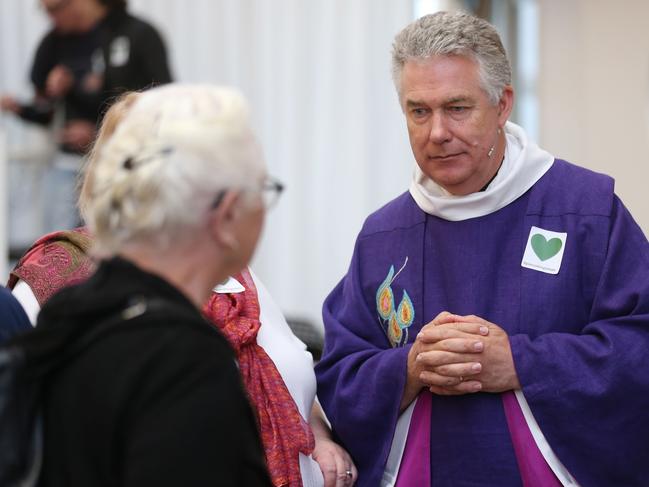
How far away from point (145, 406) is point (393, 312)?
156 cm

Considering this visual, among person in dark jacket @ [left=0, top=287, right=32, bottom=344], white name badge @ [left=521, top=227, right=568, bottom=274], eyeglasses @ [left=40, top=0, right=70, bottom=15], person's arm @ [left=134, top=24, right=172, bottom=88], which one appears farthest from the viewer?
eyeglasses @ [left=40, top=0, right=70, bottom=15]

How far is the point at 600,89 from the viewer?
6.25 m

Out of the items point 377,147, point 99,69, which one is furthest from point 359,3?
point 99,69

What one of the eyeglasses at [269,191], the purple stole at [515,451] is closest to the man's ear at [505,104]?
the purple stole at [515,451]

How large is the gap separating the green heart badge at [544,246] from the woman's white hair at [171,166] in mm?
1284

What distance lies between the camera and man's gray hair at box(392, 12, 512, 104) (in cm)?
307

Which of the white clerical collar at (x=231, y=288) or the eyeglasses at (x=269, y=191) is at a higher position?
the eyeglasses at (x=269, y=191)

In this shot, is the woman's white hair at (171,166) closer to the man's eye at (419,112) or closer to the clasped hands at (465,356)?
the clasped hands at (465,356)

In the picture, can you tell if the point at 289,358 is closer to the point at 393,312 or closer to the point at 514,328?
the point at 393,312

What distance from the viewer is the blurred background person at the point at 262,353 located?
3.04 meters

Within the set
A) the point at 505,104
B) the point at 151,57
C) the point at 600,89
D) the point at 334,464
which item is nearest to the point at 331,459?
the point at 334,464

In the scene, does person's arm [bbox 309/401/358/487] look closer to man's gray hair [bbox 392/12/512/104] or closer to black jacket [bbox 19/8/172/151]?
man's gray hair [bbox 392/12/512/104]

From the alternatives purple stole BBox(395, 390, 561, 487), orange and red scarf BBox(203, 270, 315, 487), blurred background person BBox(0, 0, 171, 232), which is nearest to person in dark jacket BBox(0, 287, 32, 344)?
orange and red scarf BBox(203, 270, 315, 487)

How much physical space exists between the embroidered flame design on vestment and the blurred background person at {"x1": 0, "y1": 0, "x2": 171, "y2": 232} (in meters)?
2.84
